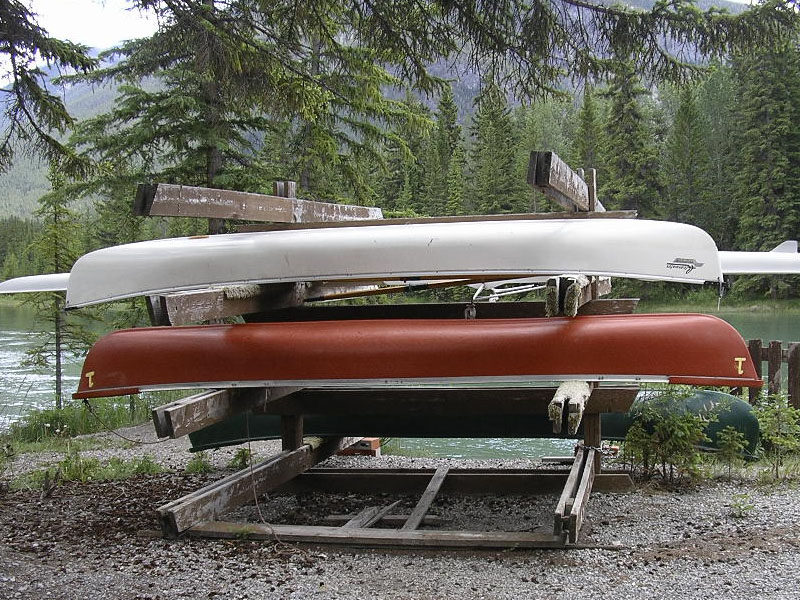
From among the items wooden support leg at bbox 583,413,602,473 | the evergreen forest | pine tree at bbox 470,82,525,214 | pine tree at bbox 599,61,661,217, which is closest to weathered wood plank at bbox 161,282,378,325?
the evergreen forest

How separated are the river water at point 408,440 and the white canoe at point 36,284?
466 centimetres

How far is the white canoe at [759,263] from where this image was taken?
6705mm

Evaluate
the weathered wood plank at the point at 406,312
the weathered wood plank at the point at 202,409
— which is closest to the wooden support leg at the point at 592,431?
the weathered wood plank at the point at 406,312

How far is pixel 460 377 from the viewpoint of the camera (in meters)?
4.63

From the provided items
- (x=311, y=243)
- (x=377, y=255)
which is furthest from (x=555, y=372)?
(x=311, y=243)

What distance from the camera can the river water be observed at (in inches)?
434

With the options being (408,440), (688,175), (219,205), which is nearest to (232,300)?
(219,205)

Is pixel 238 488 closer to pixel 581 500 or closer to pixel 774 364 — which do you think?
pixel 581 500

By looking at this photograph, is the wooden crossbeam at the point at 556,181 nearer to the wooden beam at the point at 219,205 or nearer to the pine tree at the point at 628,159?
the wooden beam at the point at 219,205

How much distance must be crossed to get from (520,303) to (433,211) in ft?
144

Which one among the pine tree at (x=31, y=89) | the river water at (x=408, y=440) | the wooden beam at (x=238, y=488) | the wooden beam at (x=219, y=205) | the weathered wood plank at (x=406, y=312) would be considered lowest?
the river water at (x=408, y=440)

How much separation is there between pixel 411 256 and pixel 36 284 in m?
4.09

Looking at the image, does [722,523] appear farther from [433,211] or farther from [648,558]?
[433,211]

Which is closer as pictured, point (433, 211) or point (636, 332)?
point (636, 332)
